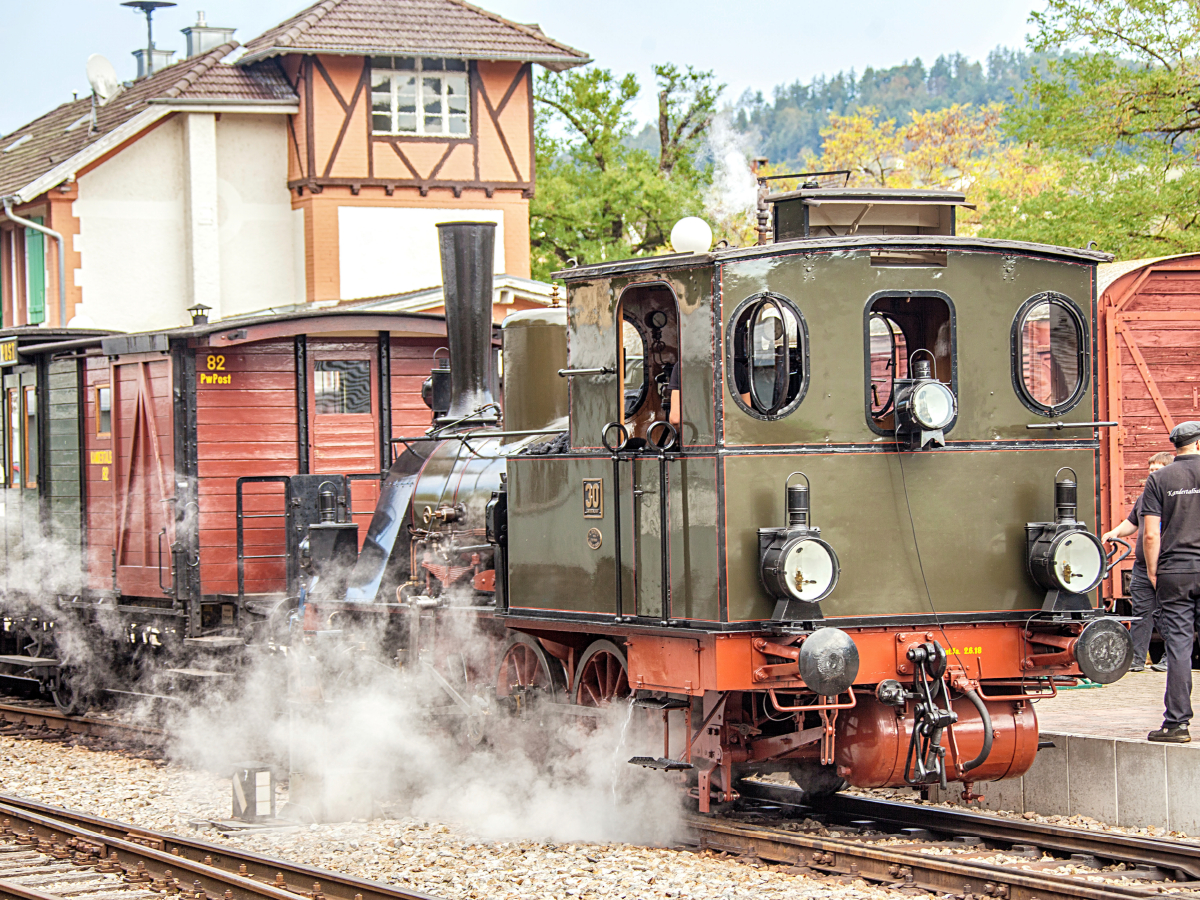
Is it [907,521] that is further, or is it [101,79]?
[101,79]

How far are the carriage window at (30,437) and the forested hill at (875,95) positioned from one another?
546 feet

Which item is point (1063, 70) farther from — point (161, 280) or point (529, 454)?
point (161, 280)

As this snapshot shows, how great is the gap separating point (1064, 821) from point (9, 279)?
29.0 meters

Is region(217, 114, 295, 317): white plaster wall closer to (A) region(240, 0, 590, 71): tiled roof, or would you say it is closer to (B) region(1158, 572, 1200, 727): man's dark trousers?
(A) region(240, 0, 590, 71): tiled roof

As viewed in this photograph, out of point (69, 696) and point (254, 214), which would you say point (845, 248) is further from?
point (254, 214)

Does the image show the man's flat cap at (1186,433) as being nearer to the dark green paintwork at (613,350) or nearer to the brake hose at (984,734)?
the brake hose at (984,734)

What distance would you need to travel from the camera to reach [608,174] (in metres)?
34.2

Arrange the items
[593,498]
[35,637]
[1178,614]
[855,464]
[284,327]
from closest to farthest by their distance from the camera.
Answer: [855,464], [593,498], [1178,614], [284,327], [35,637]

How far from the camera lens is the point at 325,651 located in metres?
10.4

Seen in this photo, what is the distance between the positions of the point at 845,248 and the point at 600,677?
112 inches

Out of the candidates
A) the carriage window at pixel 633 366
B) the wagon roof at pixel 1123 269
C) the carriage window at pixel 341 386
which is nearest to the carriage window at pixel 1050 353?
the carriage window at pixel 633 366

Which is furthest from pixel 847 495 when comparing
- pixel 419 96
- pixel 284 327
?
pixel 419 96

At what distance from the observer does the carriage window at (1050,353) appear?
8.02m

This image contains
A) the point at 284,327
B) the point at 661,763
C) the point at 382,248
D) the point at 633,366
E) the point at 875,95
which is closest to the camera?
the point at 661,763
